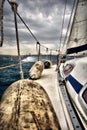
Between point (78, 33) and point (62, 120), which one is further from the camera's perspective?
point (78, 33)

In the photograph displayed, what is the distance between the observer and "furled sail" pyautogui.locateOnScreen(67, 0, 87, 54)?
7.41 m

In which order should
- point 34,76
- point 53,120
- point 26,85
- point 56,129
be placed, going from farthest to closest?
point 34,76
point 26,85
point 53,120
point 56,129

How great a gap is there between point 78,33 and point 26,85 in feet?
14.1

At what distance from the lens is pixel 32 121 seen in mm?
2756

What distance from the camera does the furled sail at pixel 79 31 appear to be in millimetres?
7406

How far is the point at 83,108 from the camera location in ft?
9.45

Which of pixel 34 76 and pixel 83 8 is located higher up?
pixel 83 8

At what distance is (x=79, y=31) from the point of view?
7.80 m

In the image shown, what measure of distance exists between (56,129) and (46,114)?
445 millimetres

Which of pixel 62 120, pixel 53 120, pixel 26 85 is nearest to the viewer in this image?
pixel 53 120

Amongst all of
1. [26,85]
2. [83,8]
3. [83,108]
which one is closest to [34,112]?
[83,108]

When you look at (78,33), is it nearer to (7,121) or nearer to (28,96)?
Answer: (28,96)

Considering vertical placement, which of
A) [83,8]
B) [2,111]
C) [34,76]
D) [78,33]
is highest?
[83,8]

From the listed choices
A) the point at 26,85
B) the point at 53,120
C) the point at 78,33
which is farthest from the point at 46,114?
the point at 78,33
